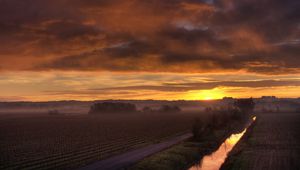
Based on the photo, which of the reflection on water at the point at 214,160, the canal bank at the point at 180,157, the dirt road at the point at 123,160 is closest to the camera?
the dirt road at the point at 123,160

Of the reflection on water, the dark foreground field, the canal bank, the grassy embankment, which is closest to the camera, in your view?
the grassy embankment

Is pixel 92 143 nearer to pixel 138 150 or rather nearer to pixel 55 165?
pixel 138 150

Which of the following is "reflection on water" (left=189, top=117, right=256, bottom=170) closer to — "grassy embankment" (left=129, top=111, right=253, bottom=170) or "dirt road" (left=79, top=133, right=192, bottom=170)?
"grassy embankment" (left=129, top=111, right=253, bottom=170)

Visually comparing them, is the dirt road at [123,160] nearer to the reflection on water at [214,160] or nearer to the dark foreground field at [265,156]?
the reflection on water at [214,160]

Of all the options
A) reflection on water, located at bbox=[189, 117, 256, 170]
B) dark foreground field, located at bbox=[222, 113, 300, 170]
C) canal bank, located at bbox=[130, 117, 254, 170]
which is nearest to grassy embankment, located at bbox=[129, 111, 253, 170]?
canal bank, located at bbox=[130, 117, 254, 170]

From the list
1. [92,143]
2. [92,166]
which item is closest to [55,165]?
[92,166]

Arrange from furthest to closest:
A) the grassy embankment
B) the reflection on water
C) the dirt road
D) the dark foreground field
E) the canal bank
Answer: the reflection on water < the dark foreground field < the canal bank < the grassy embankment < the dirt road

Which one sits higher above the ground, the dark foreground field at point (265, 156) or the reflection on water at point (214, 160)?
the dark foreground field at point (265, 156)

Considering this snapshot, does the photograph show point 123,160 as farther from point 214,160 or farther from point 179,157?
point 214,160

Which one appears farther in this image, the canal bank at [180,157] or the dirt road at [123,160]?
the canal bank at [180,157]

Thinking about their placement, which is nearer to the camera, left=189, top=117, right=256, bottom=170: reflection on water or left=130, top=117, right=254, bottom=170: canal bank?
left=130, top=117, right=254, bottom=170: canal bank

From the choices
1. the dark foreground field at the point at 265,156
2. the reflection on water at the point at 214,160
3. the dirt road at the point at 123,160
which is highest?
the dirt road at the point at 123,160

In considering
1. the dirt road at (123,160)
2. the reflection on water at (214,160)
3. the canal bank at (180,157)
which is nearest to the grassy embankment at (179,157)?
the canal bank at (180,157)

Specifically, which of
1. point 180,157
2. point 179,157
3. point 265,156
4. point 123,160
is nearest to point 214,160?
point 180,157
